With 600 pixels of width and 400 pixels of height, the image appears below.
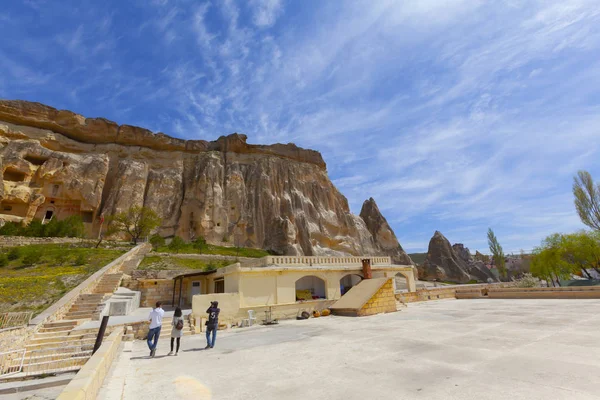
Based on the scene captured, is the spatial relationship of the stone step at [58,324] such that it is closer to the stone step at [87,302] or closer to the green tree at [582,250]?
the stone step at [87,302]

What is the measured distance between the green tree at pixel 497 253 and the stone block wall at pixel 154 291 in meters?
57.5

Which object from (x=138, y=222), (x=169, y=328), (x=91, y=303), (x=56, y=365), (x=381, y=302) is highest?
(x=138, y=222)

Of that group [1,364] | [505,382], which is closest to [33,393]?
[1,364]

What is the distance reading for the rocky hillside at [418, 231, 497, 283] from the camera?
174 ft

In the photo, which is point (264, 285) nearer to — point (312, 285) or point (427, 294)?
point (312, 285)

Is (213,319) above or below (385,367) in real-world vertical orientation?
above

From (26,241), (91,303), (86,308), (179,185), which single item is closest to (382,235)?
(179,185)

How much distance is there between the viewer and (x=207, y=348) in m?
9.10

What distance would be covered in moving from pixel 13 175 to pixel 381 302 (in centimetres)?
5152

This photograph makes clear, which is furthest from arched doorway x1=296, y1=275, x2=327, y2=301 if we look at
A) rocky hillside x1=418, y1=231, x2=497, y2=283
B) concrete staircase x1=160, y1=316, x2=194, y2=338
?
rocky hillside x1=418, y1=231, x2=497, y2=283

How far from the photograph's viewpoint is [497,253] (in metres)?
55.3

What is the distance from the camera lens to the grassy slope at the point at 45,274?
514 inches

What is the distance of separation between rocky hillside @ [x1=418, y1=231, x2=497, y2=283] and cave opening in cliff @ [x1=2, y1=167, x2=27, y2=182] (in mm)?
66863

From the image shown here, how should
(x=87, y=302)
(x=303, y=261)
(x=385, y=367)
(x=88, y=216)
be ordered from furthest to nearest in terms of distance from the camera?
(x=88, y=216) < (x=303, y=261) < (x=87, y=302) < (x=385, y=367)
